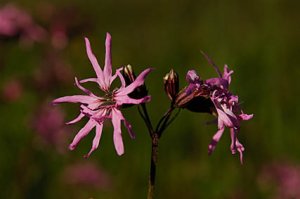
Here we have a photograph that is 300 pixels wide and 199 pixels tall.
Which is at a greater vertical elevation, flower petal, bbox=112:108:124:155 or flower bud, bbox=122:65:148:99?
flower bud, bbox=122:65:148:99

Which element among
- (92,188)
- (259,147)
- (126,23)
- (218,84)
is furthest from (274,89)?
(126,23)

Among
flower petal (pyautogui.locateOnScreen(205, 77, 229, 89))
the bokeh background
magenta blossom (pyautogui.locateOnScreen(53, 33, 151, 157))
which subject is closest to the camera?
magenta blossom (pyautogui.locateOnScreen(53, 33, 151, 157))

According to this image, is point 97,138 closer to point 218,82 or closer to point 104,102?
point 104,102

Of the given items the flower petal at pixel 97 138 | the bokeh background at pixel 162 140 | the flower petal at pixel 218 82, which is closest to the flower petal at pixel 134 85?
the flower petal at pixel 97 138

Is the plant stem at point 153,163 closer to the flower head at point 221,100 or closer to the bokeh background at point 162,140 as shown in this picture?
the flower head at point 221,100

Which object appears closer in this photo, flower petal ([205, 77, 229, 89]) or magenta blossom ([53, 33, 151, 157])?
magenta blossom ([53, 33, 151, 157])

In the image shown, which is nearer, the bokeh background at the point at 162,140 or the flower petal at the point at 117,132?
the flower petal at the point at 117,132

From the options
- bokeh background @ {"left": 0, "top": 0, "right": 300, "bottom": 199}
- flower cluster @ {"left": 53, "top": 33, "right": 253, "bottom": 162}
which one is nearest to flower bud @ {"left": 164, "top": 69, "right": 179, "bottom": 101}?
flower cluster @ {"left": 53, "top": 33, "right": 253, "bottom": 162}

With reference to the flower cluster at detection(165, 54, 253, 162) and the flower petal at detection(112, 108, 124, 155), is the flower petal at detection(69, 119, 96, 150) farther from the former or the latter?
the flower cluster at detection(165, 54, 253, 162)
